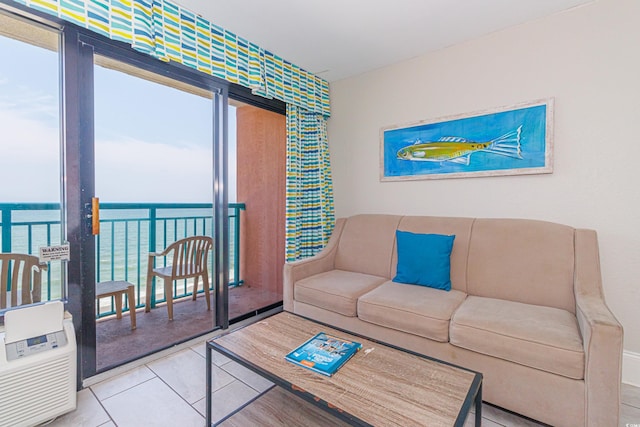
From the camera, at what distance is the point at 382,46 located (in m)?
2.55

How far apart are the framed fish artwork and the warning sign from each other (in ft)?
8.14

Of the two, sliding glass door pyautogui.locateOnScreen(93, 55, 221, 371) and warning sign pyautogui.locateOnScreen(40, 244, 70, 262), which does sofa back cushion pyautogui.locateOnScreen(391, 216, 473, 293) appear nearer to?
sliding glass door pyautogui.locateOnScreen(93, 55, 221, 371)

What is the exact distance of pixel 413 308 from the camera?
1.83 meters

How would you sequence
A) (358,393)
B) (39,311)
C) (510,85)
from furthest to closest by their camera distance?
(510,85), (39,311), (358,393)

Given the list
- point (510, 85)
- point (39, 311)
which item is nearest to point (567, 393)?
point (510, 85)

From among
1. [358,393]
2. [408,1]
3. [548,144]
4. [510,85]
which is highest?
[408,1]

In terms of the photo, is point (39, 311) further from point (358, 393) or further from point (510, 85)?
point (510, 85)

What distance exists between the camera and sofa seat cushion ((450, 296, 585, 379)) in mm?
1371

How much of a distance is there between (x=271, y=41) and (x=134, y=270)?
2.39 metres

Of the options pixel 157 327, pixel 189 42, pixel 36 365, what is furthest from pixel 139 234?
pixel 189 42

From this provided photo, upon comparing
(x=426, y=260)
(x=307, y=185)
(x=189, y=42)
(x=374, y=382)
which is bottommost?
(x=374, y=382)

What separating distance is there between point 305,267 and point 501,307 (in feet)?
4.70

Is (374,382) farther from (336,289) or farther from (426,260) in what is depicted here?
(426,260)

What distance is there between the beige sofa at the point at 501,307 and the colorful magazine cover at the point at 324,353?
1.89ft
